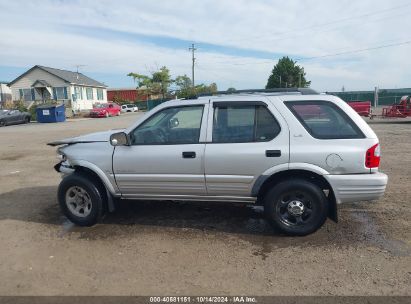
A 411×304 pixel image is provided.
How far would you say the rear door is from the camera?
439 cm

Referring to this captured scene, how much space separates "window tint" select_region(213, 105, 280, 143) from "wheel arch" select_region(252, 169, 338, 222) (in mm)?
Result: 460

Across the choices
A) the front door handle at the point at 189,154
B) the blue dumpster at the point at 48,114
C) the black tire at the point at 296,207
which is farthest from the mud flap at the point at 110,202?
the blue dumpster at the point at 48,114

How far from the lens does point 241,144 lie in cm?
448

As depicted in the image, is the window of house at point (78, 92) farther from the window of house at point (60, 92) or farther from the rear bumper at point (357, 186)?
the rear bumper at point (357, 186)

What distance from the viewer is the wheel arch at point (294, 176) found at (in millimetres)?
4414

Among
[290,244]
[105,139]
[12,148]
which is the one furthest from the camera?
[12,148]

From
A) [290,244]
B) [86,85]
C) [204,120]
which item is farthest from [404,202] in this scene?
[86,85]

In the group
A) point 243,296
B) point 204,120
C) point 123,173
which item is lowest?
point 243,296

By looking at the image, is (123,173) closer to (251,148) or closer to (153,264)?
(153,264)

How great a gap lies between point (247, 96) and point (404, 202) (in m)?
3.11

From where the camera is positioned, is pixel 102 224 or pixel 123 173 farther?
pixel 102 224

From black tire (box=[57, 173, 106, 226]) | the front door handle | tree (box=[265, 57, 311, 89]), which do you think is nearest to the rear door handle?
the front door handle

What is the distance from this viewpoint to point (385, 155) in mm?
9953

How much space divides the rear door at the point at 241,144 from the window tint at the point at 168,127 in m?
0.27
